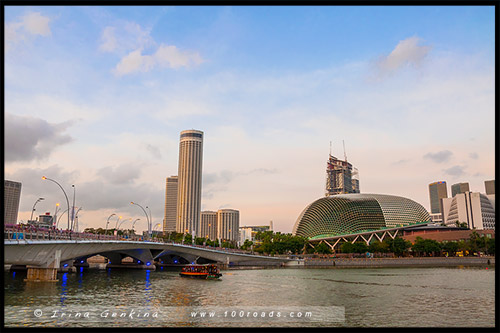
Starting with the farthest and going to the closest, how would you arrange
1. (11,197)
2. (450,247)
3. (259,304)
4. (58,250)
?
(11,197) → (450,247) → (58,250) → (259,304)

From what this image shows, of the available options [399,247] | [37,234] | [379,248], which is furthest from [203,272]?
[399,247]

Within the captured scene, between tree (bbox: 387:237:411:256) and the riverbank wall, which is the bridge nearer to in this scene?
the riverbank wall

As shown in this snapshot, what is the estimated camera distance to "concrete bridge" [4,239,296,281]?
46.4 meters

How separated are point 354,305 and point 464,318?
9324 mm

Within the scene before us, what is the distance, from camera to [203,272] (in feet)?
232

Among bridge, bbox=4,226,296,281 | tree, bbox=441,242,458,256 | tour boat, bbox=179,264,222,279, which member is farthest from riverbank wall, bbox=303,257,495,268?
tour boat, bbox=179,264,222,279

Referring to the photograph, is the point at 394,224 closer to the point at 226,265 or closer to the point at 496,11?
the point at 226,265

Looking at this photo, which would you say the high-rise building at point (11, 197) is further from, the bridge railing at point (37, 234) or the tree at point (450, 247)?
the tree at point (450, 247)

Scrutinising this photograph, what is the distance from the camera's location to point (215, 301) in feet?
130

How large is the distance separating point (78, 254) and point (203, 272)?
2119 cm

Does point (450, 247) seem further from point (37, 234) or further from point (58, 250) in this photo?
point (37, 234)

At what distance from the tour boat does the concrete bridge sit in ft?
43.4

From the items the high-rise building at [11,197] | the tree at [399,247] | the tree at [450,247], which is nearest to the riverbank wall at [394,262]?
the tree at [450,247]
